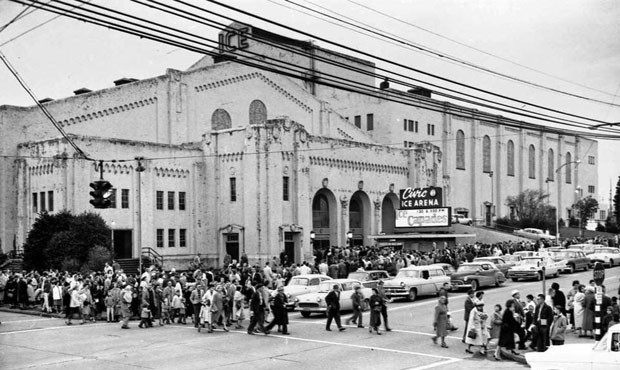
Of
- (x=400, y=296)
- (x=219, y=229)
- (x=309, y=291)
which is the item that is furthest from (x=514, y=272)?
(x=219, y=229)

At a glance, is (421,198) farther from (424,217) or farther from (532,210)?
(532,210)

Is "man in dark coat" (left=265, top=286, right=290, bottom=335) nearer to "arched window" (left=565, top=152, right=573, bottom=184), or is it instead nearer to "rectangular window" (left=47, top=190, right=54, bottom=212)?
"rectangular window" (left=47, top=190, right=54, bottom=212)

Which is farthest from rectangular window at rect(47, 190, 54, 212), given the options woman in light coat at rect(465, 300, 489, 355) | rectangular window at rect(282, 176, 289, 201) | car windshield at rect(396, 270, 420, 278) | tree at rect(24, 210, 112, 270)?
woman in light coat at rect(465, 300, 489, 355)

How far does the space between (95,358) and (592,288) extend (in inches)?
Answer: 578

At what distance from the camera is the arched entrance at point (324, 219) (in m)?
56.0

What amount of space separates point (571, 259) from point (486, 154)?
52.3 m

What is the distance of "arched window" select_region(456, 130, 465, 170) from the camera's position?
286 ft

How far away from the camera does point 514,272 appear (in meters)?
37.9

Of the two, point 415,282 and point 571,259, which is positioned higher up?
point 415,282

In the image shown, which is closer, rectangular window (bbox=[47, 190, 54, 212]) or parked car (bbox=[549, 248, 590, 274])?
parked car (bbox=[549, 248, 590, 274])

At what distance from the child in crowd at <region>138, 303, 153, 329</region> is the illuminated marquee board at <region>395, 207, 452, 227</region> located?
108 feet

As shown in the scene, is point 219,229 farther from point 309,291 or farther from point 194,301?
point 194,301

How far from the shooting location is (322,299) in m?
26.3

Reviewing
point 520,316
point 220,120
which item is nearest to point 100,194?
point 520,316
